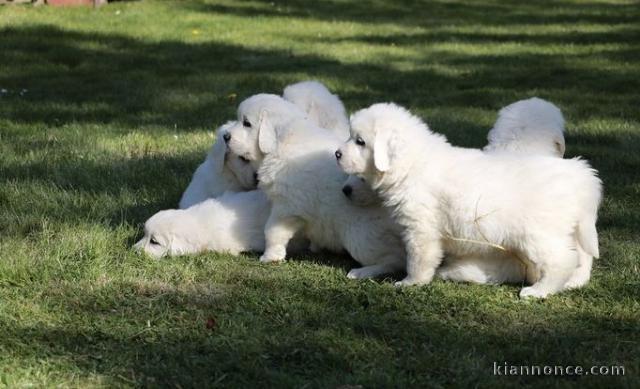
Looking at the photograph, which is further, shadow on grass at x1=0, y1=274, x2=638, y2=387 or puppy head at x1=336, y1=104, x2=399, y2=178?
puppy head at x1=336, y1=104, x2=399, y2=178

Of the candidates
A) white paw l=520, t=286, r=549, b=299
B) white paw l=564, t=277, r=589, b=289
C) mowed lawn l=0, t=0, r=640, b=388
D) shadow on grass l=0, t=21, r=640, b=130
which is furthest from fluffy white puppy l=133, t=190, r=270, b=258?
shadow on grass l=0, t=21, r=640, b=130

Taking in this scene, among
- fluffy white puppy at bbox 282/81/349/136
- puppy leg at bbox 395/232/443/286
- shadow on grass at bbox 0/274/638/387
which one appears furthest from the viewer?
fluffy white puppy at bbox 282/81/349/136

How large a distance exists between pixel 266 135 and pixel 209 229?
63 cm

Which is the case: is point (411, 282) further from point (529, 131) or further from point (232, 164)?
point (232, 164)

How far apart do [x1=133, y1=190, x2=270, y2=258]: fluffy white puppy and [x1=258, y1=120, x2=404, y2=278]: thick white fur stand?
24 cm

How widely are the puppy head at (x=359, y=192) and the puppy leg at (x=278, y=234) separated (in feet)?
1.10

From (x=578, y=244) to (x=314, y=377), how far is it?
1.62 meters

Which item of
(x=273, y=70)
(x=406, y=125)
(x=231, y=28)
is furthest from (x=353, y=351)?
(x=231, y=28)

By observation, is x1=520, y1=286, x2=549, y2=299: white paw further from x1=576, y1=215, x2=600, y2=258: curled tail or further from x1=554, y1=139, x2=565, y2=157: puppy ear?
x1=554, y1=139, x2=565, y2=157: puppy ear

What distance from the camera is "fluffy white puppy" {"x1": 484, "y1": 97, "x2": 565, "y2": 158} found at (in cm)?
530

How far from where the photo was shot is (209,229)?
5.14m

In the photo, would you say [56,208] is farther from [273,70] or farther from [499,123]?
[273,70]

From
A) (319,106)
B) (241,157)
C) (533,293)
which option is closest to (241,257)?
(241,157)

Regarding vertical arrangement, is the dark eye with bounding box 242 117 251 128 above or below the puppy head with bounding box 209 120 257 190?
above
